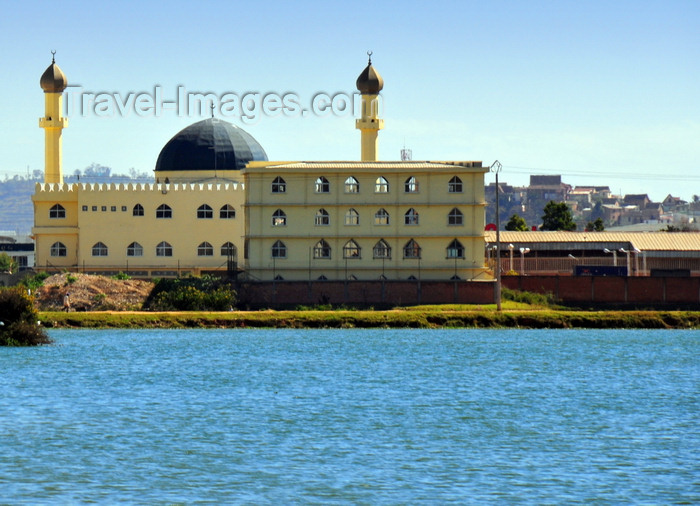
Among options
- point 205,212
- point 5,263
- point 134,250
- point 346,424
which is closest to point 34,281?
point 134,250

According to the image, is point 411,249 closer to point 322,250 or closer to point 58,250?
point 322,250

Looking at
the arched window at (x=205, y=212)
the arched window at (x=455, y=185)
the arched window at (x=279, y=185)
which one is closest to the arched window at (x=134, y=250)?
the arched window at (x=205, y=212)

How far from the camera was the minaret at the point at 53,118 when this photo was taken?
86312 mm

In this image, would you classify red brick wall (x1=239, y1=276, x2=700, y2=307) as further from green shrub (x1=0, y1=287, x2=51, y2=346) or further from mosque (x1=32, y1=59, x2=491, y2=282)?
green shrub (x1=0, y1=287, x2=51, y2=346)

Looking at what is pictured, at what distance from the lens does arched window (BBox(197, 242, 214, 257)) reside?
82062 millimetres

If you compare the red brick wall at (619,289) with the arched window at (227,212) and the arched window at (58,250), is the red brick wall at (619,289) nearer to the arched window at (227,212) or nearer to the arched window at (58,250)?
the arched window at (227,212)

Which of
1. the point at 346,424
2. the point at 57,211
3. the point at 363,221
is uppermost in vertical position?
the point at 57,211

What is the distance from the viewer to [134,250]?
8212 centimetres

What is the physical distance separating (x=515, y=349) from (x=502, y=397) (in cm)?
1650

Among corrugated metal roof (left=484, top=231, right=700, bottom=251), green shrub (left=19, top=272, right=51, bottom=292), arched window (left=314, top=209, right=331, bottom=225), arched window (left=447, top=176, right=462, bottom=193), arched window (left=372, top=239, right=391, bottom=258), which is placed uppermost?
arched window (left=447, top=176, right=462, bottom=193)

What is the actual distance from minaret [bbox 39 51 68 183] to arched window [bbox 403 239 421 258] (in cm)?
2602

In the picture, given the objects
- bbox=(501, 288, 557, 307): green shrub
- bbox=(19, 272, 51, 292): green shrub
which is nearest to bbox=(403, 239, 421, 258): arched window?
bbox=(501, 288, 557, 307): green shrub

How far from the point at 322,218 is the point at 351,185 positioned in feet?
8.25

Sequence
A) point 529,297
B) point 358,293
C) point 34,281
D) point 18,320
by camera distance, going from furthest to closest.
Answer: point 34,281
point 529,297
point 358,293
point 18,320
